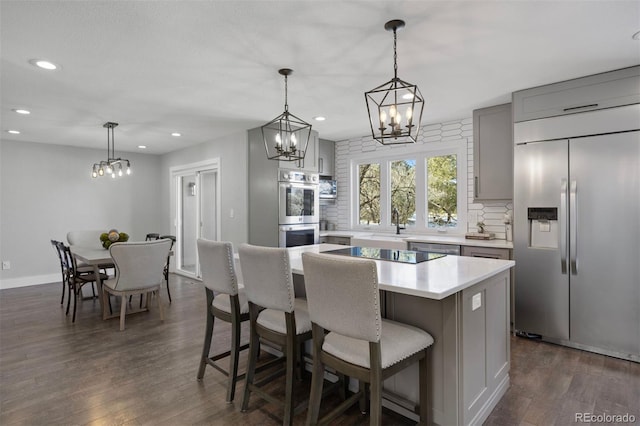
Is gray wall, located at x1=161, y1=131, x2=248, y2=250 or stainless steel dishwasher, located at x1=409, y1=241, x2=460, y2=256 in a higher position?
gray wall, located at x1=161, y1=131, x2=248, y2=250

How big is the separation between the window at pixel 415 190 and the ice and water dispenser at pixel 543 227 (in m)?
1.17

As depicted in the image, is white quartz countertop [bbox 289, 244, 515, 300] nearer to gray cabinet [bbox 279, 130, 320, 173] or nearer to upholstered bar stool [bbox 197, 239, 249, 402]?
upholstered bar stool [bbox 197, 239, 249, 402]

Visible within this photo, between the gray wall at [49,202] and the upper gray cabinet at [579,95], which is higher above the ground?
the upper gray cabinet at [579,95]

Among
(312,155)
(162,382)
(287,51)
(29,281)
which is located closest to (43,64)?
(287,51)

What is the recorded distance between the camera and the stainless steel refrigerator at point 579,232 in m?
2.90

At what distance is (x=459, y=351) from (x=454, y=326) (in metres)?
0.14

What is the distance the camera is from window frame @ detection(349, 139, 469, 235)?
15.0 ft

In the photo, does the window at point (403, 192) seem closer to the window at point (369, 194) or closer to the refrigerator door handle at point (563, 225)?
the window at point (369, 194)

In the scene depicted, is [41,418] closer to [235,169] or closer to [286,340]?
[286,340]

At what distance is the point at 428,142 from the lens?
4.87 meters

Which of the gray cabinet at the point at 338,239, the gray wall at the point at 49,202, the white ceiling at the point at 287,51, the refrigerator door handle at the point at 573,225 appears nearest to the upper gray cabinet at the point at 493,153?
the white ceiling at the point at 287,51

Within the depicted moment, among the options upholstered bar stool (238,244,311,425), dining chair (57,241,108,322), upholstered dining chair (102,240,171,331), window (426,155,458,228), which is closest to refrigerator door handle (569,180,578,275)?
window (426,155,458,228)

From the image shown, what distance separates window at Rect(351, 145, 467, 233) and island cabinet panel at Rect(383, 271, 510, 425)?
2.56 m

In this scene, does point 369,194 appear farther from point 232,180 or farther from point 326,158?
point 232,180
